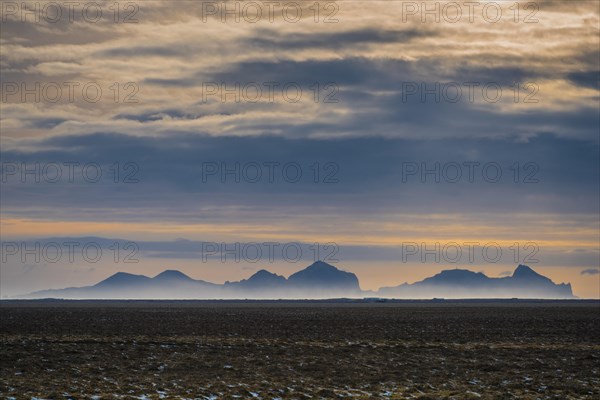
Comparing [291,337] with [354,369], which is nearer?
[354,369]

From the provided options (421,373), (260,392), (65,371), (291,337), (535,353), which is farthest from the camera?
(291,337)

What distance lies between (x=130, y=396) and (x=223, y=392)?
3.73 metres

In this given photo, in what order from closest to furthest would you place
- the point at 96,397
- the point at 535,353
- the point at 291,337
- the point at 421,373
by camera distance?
the point at 96,397
the point at 421,373
the point at 535,353
the point at 291,337

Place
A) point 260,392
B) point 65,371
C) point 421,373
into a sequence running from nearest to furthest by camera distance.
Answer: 1. point 260,392
2. point 65,371
3. point 421,373

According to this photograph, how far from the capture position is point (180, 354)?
136 feet

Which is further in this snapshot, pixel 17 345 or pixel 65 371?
pixel 17 345

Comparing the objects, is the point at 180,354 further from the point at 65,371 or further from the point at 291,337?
the point at 291,337

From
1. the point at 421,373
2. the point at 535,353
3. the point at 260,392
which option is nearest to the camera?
the point at 260,392

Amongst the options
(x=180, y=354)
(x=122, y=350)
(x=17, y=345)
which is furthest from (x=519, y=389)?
(x=17, y=345)

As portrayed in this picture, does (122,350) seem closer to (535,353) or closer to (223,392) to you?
(223,392)

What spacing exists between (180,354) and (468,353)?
651 inches

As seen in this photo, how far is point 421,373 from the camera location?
3578 centimetres

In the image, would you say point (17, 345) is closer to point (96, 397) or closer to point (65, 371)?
point (65, 371)

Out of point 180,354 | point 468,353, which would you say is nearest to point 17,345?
point 180,354
